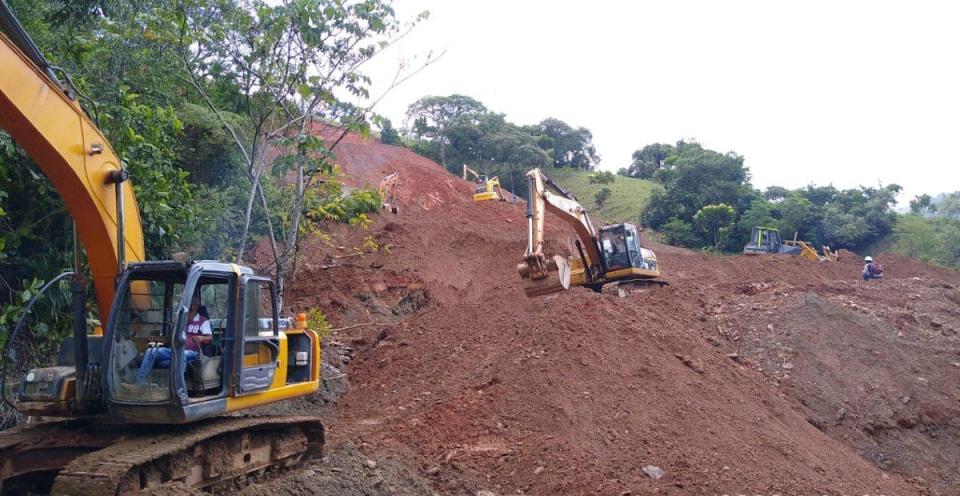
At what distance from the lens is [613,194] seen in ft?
137

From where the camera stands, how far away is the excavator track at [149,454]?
4.56 m

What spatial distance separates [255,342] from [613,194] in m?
37.4

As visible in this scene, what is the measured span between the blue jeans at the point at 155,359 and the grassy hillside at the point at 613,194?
108 ft

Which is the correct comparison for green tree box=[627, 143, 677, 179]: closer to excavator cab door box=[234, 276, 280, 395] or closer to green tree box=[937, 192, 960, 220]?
green tree box=[937, 192, 960, 220]

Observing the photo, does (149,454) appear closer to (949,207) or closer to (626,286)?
(626,286)

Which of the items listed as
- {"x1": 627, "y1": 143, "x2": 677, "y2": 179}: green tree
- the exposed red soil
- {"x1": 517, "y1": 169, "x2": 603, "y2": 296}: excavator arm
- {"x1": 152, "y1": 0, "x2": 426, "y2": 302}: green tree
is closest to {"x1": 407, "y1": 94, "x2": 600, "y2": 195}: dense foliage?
{"x1": 627, "y1": 143, "x2": 677, "y2": 179}: green tree

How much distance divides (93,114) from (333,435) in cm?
474

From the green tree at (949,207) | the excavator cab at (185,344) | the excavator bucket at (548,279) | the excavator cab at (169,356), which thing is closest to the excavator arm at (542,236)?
the excavator bucket at (548,279)

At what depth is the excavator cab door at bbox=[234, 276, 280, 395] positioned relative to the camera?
223 inches

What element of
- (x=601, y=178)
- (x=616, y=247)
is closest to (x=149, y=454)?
(x=616, y=247)

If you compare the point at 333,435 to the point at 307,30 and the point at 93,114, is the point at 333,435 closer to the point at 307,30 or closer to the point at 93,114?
the point at 93,114

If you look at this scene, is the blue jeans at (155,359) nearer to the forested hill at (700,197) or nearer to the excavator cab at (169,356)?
the excavator cab at (169,356)

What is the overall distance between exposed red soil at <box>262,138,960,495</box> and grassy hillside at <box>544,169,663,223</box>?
2195 cm

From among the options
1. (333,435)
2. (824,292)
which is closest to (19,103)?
(333,435)
